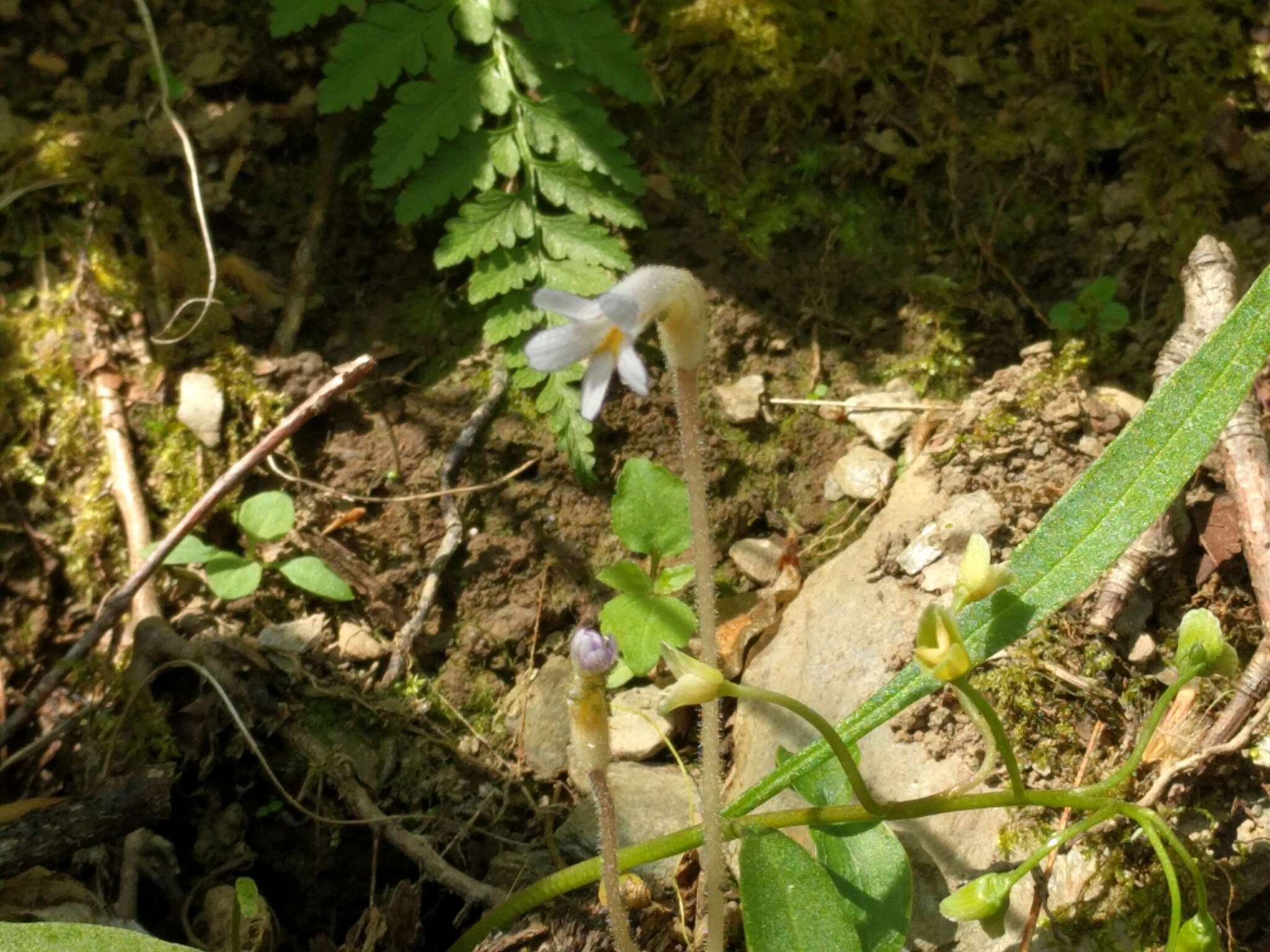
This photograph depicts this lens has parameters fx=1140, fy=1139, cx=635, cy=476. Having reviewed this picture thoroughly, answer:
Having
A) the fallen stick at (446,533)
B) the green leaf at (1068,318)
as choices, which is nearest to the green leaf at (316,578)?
the fallen stick at (446,533)

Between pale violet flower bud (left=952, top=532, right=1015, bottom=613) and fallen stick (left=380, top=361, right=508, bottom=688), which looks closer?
pale violet flower bud (left=952, top=532, right=1015, bottom=613)

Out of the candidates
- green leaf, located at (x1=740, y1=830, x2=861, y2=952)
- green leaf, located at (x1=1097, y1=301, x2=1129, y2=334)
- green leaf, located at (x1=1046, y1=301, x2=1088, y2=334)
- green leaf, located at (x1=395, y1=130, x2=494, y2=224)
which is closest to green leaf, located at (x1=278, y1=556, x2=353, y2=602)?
green leaf, located at (x1=395, y1=130, x2=494, y2=224)

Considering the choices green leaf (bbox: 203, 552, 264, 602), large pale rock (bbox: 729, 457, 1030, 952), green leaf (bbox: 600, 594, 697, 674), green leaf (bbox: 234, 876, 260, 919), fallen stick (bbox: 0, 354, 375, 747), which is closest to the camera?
green leaf (bbox: 234, 876, 260, 919)

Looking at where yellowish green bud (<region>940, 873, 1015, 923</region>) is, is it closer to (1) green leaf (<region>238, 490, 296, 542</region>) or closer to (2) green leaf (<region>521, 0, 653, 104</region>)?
(1) green leaf (<region>238, 490, 296, 542</region>)

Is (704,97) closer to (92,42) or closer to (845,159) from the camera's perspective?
(845,159)

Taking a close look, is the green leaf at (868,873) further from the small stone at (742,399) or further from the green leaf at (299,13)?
the green leaf at (299,13)

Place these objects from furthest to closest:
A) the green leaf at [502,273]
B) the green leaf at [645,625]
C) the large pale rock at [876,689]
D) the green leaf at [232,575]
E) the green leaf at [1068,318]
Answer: the green leaf at [1068,318]
the green leaf at [502,273]
the green leaf at [232,575]
the green leaf at [645,625]
the large pale rock at [876,689]

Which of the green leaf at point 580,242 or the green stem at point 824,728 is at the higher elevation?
the green leaf at point 580,242
